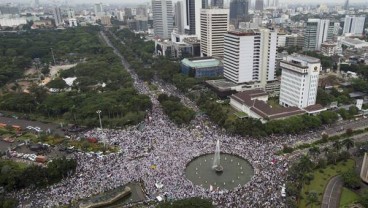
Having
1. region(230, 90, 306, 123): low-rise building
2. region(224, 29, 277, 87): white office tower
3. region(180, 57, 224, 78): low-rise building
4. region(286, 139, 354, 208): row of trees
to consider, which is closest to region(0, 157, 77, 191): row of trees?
region(286, 139, 354, 208): row of trees

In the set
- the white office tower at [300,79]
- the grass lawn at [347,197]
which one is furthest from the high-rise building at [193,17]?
the grass lawn at [347,197]

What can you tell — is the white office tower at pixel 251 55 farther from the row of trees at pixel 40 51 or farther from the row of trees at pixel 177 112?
the row of trees at pixel 40 51

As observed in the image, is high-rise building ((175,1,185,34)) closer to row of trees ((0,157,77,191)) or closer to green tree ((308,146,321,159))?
green tree ((308,146,321,159))

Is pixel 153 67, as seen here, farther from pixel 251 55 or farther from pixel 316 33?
pixel 316 33

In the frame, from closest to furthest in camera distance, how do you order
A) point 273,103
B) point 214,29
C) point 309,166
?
Answer: point 309,166 < point 273,103 < point 214,29

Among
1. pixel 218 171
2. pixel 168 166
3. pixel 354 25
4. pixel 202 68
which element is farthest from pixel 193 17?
pixel 168 166

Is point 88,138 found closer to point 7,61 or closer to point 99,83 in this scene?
point 99,83

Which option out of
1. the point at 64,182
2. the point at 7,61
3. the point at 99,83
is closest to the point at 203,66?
the point at 99,83
